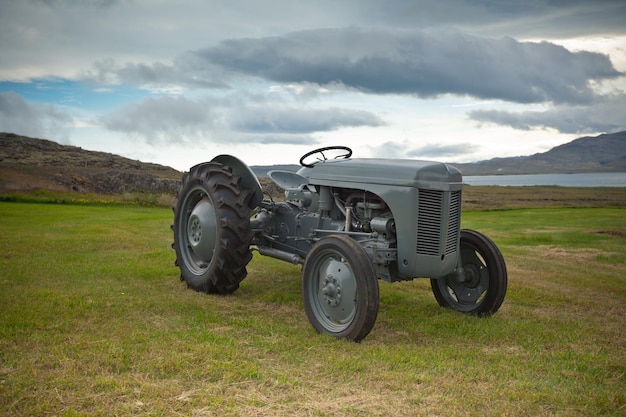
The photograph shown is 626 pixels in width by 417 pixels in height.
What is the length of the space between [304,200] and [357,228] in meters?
1.17

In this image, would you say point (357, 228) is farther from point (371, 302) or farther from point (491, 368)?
point (491, 368)

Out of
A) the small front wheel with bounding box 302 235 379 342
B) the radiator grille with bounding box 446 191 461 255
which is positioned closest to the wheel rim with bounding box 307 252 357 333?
the small front wheel with bounding box 302 235 379 342

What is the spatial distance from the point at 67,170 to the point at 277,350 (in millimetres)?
31330

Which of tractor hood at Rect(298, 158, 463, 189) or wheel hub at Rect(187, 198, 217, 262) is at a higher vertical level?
tractor hood at Rect(298, 158, 463, 189)

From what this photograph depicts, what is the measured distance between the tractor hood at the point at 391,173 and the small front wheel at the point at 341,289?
0.85 metres

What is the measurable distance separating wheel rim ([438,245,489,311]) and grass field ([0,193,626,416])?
1.06 ft

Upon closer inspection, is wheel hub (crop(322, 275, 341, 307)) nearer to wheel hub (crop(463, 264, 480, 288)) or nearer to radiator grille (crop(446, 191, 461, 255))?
radiator grille (crop(446, 191, 461, 255))

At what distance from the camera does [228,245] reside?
23.2ft

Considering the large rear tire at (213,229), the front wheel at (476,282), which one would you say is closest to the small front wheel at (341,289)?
the large rear tire at (213,229)

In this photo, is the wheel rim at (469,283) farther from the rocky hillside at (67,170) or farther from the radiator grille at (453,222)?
the rocky hillside at (67,170)

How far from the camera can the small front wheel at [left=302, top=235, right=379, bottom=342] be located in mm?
5312

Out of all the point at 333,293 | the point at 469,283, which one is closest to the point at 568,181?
the point at 469,283

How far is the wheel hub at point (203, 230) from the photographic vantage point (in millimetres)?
7625

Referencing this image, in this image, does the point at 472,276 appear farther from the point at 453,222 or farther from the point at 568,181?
the point at 568,181
